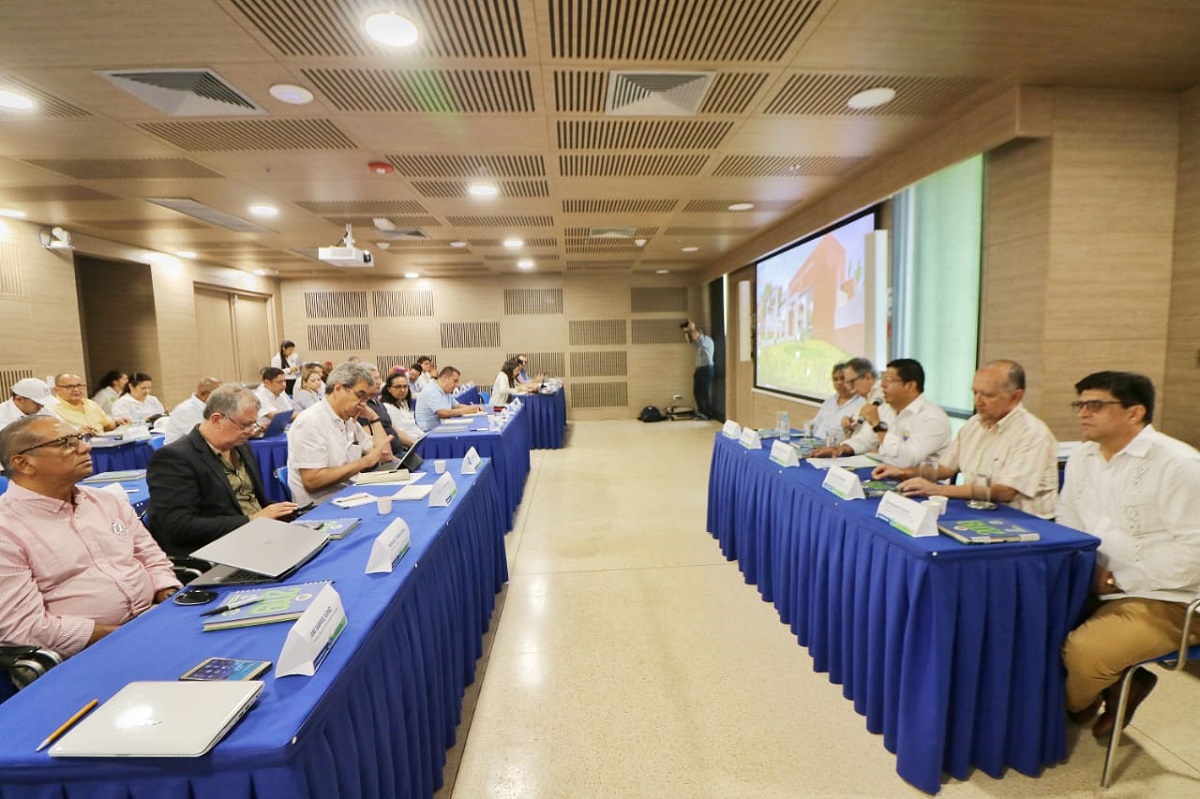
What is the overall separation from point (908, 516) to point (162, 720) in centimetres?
→ 212

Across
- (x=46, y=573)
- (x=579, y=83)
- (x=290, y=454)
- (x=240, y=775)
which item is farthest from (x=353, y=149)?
(x=240, y=775)

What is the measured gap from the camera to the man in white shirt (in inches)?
68.3

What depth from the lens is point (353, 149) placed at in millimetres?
3604

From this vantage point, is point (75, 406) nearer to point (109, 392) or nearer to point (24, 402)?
point (24, 402)

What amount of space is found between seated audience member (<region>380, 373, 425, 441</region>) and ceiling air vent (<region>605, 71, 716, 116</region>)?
2.87 meters

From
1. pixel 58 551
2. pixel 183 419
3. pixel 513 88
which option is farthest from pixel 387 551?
pixel 183 419

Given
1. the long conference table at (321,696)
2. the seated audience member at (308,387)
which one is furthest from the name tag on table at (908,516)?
the seated audience member at (308,387)

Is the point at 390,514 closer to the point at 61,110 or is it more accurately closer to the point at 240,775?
the point at 240,775

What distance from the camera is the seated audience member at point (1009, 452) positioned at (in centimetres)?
220

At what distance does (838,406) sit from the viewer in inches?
155

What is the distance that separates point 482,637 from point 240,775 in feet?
6.26

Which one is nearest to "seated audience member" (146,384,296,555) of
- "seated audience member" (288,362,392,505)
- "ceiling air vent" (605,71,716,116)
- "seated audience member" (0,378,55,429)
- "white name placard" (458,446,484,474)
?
"seated audience member" (288,362,392,505)

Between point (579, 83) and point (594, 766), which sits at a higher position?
point (579, 83)

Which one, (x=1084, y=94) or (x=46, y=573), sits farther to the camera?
(x=1084, y=94)
